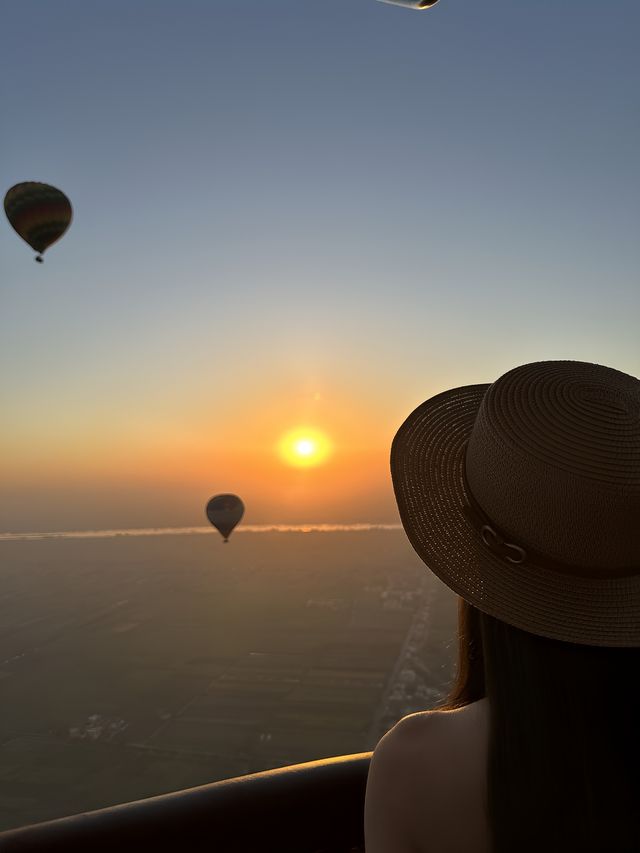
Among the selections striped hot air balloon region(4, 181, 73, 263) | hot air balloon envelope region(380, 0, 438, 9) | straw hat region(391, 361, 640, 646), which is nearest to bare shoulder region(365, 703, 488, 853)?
straw hat region(391, 361, 640, 646)

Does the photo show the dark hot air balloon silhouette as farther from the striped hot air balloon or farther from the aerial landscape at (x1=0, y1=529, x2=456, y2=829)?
the striped hot air balloon

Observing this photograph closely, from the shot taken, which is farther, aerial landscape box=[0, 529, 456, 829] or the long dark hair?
aerial landscape box=[0, 529, 456, 829]

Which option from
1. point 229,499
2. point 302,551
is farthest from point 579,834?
point 302,551

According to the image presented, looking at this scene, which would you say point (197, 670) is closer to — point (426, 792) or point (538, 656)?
point (426, 792)

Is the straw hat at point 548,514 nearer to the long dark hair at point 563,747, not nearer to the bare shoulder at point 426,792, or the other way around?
the long dark hair at point 563,747

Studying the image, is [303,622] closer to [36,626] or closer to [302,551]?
[36,626]

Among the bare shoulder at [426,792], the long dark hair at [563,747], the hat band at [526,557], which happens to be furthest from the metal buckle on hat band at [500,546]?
the bare shoulder at [426,792]

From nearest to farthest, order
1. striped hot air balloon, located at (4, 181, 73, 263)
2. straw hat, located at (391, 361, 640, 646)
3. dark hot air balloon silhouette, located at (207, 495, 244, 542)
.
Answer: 1. straw hat, located at (391, 361, 640, 646)
2. striped hot air balloon, located at (4, 181, 73, 263)
3. dark hot air balloon silhouette, located at (207, 495, 244, 542)
